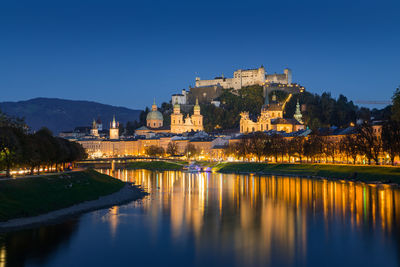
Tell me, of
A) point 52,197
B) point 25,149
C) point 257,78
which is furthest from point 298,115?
point 52,197

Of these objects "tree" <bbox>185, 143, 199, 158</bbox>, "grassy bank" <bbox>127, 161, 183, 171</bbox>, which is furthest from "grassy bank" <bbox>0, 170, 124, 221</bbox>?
"tree" <bbox>185, 143, 199, 158</bbox>

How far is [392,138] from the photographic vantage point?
2847 inches

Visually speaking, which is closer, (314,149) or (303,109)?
(314,149)

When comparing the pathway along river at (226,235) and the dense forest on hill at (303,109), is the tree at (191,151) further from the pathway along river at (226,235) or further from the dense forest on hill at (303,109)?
the pathway along river at (226,235)

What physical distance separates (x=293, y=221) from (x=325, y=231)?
14.1 feet

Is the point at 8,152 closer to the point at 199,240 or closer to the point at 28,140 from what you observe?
the point at 28,140

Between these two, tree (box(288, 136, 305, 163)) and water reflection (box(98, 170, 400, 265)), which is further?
tree (box(288, 136, 305, 163))

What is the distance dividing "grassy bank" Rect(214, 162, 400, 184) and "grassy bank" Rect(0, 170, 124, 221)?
3051 cm

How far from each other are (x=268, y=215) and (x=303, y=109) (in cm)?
13241

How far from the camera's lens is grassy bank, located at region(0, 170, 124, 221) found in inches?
1553

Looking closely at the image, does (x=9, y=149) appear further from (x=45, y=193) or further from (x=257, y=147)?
(x=257, y=147)

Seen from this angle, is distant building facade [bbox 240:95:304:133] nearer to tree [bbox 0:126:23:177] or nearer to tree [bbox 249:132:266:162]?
tree [bbox 249:132:266:162]

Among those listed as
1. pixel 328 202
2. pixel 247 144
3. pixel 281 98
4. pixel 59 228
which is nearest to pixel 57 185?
pixel 59 228

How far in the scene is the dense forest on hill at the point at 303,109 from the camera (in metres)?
152
